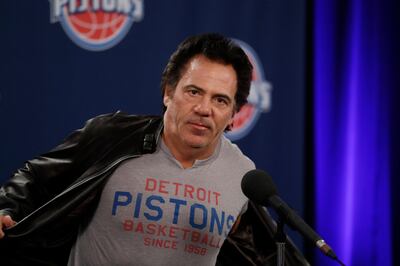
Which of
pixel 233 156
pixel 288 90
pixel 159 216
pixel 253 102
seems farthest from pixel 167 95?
pixel 288 90

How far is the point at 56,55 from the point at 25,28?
0.68 ft

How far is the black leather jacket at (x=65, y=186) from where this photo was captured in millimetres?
1755

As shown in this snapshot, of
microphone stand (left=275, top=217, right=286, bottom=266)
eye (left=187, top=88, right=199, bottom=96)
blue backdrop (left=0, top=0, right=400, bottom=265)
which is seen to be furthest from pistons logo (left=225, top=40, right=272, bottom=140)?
microphone stand (left=275, top=217, right=286, bottom=266)

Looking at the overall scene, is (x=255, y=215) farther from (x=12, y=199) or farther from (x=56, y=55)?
(x=56, y=55)

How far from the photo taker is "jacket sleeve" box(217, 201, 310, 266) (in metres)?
1.96

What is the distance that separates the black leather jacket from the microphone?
50 cm

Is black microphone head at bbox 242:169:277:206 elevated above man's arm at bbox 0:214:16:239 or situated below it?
above

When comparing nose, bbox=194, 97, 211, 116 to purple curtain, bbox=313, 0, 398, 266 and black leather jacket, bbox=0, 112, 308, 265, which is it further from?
purple curtain, bbox=313, 0, 398, 266

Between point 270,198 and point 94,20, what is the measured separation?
2.01m

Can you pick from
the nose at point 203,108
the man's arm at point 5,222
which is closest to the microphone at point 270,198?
the nose at point 203,108

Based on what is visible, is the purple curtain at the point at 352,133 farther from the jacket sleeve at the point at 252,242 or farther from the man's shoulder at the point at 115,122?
the man's shoulder at the point at 115,122

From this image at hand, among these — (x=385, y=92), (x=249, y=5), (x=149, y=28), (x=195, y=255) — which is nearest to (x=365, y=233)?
(x=385, y=92)

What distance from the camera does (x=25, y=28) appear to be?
10.00ft

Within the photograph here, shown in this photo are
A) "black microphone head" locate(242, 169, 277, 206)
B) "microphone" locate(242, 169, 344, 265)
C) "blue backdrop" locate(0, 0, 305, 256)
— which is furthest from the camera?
"blue backdrop" locate(0, 0, 305, 256)
